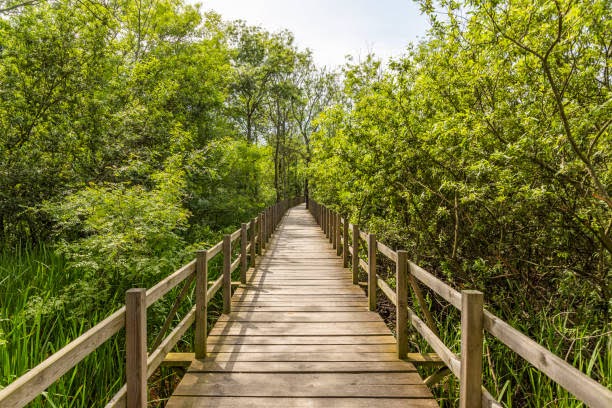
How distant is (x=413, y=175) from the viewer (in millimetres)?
7254

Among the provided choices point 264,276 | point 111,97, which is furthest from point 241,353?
point 111,97

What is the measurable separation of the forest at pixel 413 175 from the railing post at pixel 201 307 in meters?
1.17

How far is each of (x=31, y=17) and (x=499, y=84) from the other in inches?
452

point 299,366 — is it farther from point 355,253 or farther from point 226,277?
point 355,253

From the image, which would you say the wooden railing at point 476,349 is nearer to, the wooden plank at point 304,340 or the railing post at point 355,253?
the wooden plank at point 304,340

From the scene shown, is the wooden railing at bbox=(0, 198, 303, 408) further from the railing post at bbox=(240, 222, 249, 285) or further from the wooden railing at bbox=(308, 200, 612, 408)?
the railing post at bbox=(240, 222, 249, 285)

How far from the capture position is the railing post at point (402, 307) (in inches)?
152

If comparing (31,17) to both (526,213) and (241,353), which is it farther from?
(526,213)

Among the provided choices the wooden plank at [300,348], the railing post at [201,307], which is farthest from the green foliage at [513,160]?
the railing post at [201,307]

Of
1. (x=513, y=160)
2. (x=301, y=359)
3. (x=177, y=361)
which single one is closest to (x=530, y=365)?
(x=513, y=160)

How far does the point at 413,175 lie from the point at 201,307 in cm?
484

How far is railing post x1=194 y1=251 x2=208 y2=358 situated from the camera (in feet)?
12.7

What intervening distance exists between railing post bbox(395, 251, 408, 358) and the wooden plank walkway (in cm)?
14

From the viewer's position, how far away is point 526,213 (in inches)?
203
